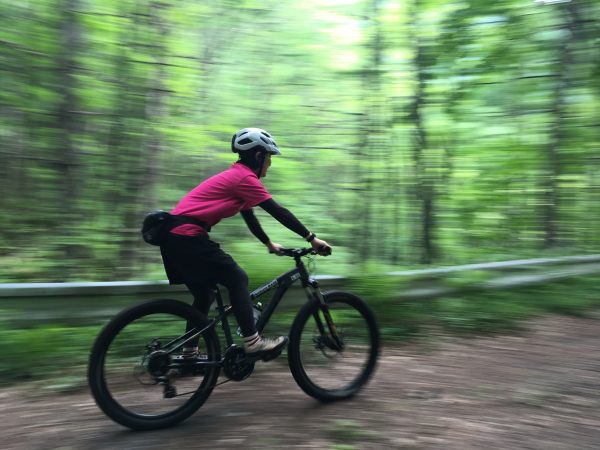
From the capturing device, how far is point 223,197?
3795 mm

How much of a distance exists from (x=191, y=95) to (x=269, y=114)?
53.7 inches

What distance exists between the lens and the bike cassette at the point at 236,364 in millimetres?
3768

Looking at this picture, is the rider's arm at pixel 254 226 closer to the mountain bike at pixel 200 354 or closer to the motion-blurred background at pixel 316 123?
the mountain bike at pixel 200 354

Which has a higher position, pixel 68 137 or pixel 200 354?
pixel 68 137

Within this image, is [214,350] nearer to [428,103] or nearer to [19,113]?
[19,113]

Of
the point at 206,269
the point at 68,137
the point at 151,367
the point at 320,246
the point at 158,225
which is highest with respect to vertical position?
the point at 68,137

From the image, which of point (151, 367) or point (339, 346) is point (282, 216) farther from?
point (151, 367)

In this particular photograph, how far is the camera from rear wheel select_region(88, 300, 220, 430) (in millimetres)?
3352

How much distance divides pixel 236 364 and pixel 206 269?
74cm

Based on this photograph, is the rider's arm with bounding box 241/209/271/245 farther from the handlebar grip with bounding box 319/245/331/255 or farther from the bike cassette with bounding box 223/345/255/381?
the bike cassette with bounding box 223/345/255/381

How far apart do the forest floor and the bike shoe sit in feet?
1.27

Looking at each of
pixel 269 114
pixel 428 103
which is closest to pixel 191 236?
pixel 269 114

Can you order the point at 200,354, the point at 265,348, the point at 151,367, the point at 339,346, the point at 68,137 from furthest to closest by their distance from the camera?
the point at 68,137 < the point at 339,346 < the point at 265,348 < the point at 200,354 < the point at 151,367

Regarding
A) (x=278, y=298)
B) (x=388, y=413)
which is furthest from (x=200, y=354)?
(x=388, y=413)
